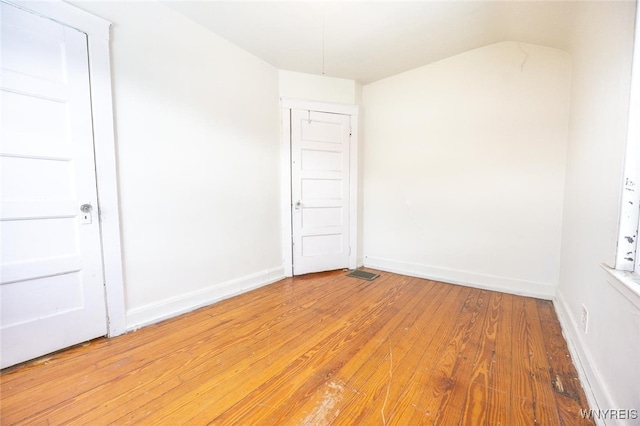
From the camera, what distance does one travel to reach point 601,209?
4.74ft

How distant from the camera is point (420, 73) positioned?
10.6 ft

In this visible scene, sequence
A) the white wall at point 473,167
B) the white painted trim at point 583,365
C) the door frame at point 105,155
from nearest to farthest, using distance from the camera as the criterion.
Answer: the white painted trim at point 583,365 < the door frame at point 105,155 < the white wall at point 473,167

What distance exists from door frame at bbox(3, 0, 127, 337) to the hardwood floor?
0.31 m

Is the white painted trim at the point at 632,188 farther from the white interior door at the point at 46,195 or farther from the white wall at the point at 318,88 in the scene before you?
the white interior door at the point at 46,195

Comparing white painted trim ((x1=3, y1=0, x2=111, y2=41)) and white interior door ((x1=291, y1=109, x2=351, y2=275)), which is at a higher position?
white painted trim ((x1=3, y1=0, x2=111, y2=41))

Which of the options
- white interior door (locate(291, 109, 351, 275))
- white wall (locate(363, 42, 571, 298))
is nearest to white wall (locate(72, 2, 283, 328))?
white interior door (locate(291, 109, 351, 275))

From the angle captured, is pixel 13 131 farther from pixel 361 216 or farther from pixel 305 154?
pixel 361 216

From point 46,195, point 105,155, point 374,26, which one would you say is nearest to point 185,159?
point 105,155

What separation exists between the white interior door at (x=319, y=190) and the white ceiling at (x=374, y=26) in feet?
2.53

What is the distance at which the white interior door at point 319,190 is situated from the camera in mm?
3309

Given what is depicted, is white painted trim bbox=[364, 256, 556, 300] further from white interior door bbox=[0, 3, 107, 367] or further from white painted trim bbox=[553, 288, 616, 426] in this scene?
white interior door bbox=[0, 3, 107, 367]

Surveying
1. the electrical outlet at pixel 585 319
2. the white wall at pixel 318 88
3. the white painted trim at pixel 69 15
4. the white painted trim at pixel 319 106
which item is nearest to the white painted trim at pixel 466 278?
the electrical outlet at pixel 585 319

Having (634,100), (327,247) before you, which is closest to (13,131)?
(327,247)

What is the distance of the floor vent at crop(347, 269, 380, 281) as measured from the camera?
328 centimetres
